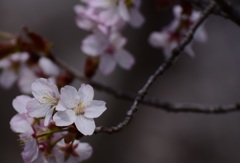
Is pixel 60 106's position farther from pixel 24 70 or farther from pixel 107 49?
pixel 24 70

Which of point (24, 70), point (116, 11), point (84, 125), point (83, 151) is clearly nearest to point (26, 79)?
point (24, 70)

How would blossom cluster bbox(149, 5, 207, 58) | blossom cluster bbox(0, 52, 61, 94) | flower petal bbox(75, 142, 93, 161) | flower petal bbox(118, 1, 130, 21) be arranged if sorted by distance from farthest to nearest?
blossom cluster bbox(0, 52, 61, 94)
blossom cluster bbox(149, 5, 207, 58)
flower petal bbox(118, 1, 130, 21)
flower petal bbox(75, 142, 93, 161)

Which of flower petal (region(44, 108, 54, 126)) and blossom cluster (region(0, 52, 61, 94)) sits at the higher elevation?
flower petal (region(44, 108, 54, 126))

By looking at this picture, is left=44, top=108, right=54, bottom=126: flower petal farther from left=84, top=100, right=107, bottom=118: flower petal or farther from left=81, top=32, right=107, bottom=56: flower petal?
left=81, top=32, right=107, bottom=56: flower petal

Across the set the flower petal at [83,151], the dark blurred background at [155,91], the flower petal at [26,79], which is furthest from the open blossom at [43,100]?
the dark blurred background at [155,91]

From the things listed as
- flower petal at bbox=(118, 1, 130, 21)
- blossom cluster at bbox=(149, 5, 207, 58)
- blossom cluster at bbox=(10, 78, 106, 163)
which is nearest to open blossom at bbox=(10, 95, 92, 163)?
Answer: blossom cluster at bbox=(10, 78, 106, 163)

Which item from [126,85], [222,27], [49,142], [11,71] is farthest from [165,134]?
[49,142]

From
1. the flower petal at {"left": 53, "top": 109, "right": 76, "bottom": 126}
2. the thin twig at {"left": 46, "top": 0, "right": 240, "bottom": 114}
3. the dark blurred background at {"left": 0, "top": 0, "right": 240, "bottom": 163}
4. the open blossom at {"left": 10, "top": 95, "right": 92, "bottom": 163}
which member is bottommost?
the dark blurred background at {"left": 0, "top": 0, "right": 240, "bottom": 163}
